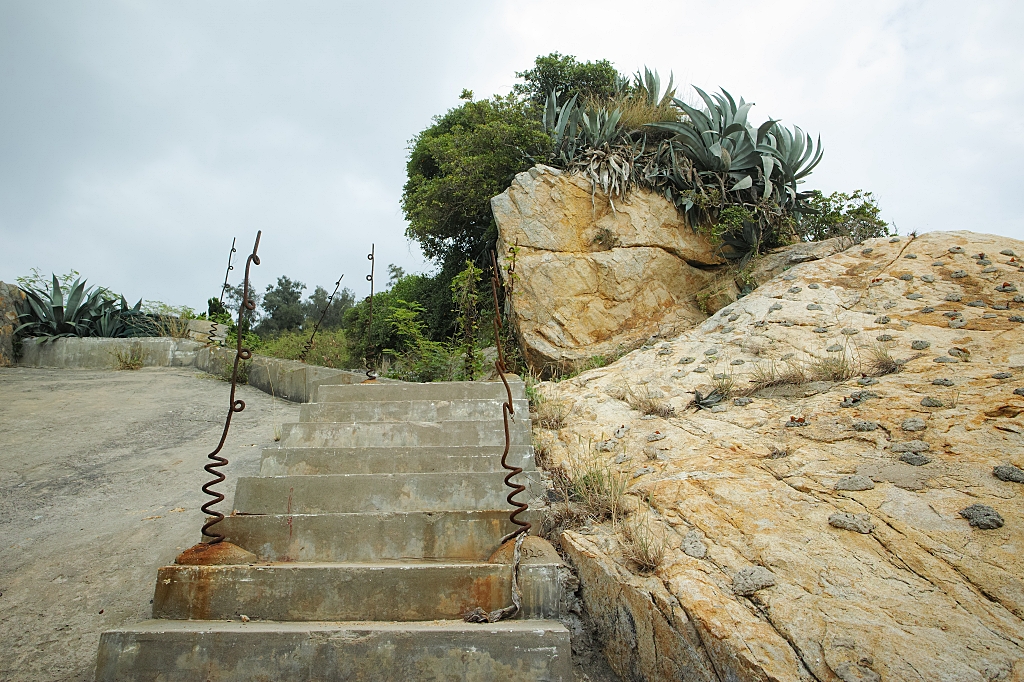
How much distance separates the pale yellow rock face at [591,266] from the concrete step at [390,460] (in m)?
3.26

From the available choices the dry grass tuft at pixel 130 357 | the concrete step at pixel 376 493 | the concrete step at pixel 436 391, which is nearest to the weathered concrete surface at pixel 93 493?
the concrete step at pixel 376 493

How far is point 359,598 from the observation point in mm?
2316

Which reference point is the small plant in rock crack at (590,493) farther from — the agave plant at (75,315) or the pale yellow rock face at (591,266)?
the agave plant at (75,315)

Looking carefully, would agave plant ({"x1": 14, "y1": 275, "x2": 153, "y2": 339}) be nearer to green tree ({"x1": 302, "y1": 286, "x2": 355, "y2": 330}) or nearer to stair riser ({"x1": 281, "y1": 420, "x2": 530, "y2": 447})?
stair riser ({"x1": 281, "y1": 420, "x2": 530, "y2": 447})

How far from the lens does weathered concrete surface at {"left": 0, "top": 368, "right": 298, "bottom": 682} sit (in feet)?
7.74

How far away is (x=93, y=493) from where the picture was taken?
3.58 m

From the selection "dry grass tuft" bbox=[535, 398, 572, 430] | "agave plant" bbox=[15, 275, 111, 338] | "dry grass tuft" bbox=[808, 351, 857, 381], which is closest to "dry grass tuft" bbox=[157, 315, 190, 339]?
"agave plant" bbox=[15, 275, 111, 338]

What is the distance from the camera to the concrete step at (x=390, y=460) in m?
3.34

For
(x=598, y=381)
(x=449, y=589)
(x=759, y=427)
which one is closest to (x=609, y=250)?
(x=598, y=381)

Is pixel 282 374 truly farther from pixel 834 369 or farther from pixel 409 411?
pixel 834 369

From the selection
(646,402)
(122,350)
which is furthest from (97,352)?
(646,402)

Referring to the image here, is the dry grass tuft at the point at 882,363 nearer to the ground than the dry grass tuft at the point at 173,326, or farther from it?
nearer to the ground

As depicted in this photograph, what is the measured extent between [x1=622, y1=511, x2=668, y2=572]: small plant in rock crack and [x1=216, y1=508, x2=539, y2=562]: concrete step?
0.58m

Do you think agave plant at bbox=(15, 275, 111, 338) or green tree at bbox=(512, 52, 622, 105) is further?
green tree at bbox=(512, 52, 622, 105)
